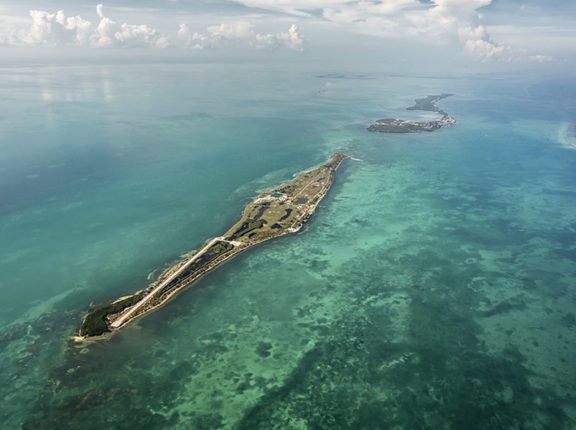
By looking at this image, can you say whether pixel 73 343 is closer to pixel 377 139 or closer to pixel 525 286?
pixel 525 286

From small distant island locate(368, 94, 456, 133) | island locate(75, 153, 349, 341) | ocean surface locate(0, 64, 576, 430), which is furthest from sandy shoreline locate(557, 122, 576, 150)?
island locate(75, 153, 349, 341)

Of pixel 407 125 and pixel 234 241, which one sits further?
pixel 407 125

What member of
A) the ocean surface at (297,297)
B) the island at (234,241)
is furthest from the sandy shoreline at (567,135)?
the island at (234,241)

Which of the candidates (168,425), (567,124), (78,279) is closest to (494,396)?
(168,425)

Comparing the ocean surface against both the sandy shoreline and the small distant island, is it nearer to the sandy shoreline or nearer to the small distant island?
the sandy shoreline

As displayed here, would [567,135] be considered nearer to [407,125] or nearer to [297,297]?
[407,125]

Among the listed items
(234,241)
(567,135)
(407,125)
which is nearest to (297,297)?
(234,241)
